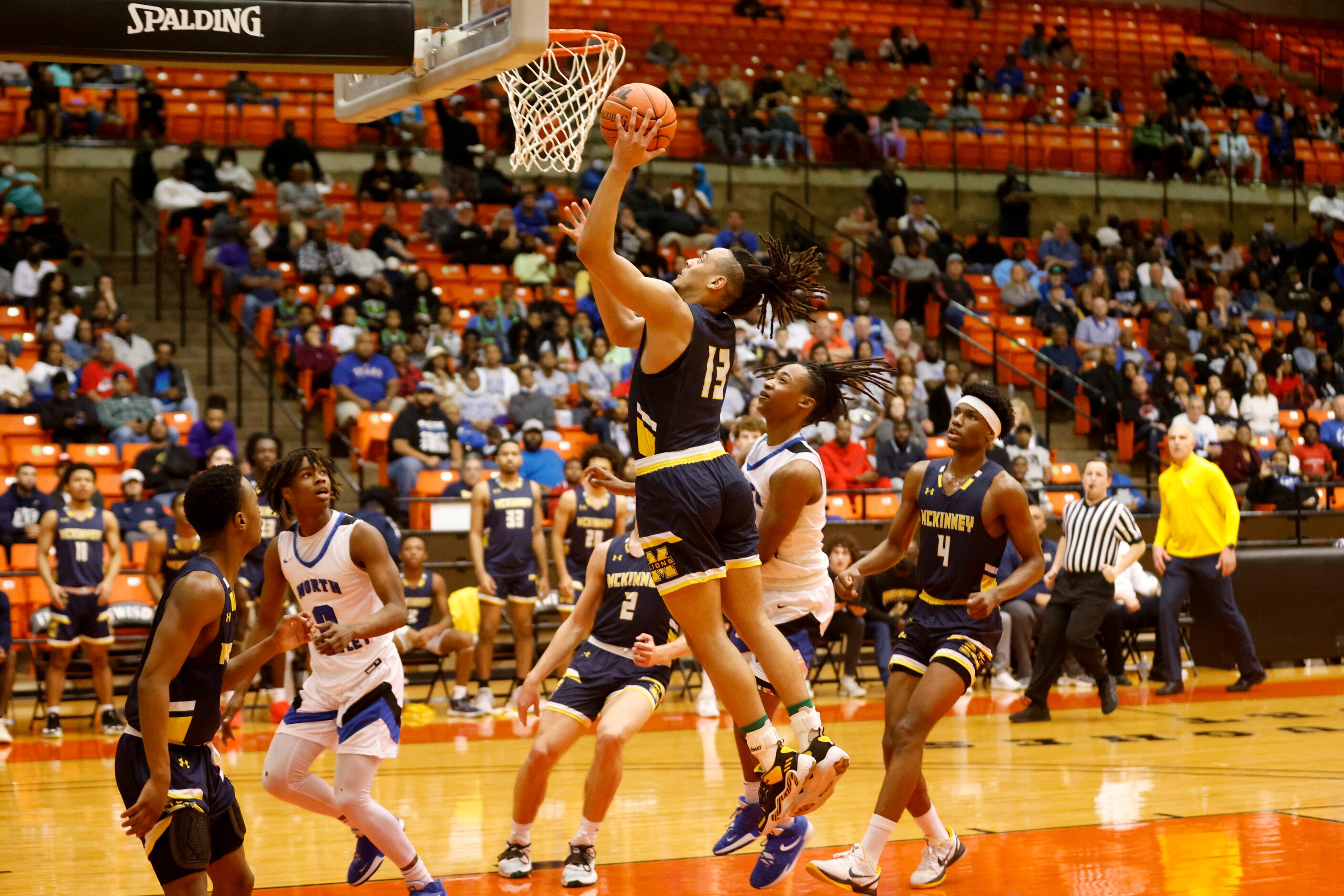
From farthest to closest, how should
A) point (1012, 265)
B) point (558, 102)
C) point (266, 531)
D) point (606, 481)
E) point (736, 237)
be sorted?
1. point (1012, 265)
2. point (736, 237)
3. point (266, 531)
4. point (558, 102)
5. point (606, 481)

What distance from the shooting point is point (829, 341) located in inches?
672

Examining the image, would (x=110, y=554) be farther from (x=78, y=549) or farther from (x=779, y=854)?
(x=779, y=854)

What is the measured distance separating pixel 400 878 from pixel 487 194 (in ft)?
43.1

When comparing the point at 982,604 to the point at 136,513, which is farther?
the point at 136,513

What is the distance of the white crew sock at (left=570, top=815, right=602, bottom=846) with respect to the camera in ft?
20.6

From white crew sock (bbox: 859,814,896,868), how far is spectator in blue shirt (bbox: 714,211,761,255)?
12.3 metres

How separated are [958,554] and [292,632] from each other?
283cm

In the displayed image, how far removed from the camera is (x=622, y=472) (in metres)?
11.6

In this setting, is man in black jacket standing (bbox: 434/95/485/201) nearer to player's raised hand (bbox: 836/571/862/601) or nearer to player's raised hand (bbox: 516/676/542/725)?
player's raised hand (bbox: 516/676/542/725)

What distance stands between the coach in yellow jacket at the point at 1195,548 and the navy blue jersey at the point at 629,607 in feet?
22.2

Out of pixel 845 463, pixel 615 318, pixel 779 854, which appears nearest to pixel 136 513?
pixel 845 463

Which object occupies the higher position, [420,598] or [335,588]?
[335,588]

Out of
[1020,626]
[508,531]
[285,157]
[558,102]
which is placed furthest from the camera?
[285,157]


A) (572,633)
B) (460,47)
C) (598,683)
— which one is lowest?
(598,683)
